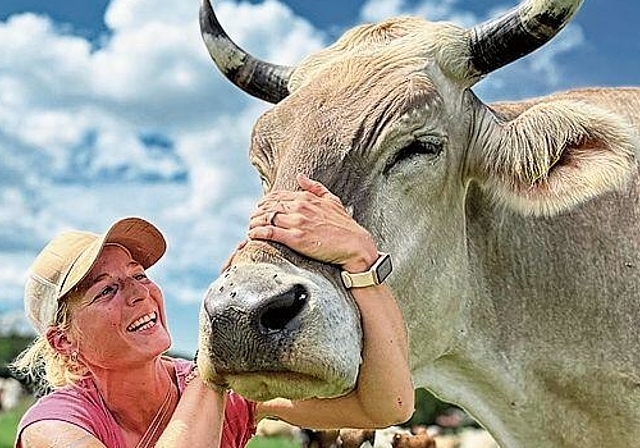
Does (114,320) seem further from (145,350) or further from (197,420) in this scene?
(197,420)

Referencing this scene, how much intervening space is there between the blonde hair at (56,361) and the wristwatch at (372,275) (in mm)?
1277

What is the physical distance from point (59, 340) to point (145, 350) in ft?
1.52

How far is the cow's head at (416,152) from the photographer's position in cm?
397

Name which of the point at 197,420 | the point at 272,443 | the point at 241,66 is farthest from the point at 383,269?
the point at 272,443

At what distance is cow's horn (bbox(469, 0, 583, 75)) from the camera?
5000 millimetres

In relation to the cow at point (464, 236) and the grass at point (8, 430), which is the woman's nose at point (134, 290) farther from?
the grass at point (8, 430)

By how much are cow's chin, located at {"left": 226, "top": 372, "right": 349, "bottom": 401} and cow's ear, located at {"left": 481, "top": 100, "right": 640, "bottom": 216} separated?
1.51m

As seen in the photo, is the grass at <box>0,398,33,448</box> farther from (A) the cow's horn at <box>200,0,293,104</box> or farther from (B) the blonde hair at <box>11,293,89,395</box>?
(B) the blonde hair at <box>11,293,89,395</box>

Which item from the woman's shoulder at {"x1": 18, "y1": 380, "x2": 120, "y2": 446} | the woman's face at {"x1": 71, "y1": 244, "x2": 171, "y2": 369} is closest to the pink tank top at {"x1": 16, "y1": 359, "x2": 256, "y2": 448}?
the woman's shoulder at {"x1": 18, "y1": 380, "x2": 120, "y2": 446}

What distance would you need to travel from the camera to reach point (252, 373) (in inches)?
149

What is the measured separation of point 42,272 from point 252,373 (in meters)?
1.29

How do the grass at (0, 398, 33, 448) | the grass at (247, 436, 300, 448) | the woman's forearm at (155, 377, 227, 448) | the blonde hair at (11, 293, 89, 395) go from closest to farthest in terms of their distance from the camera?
the woman's forearm at (155, 377, 227, 448), the blonde hair at (11, 293, 89, 395), the grass at (0, 398, 33, 448), the grass at (247, 436, 300, 448)

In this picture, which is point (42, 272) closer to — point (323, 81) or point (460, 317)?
point (323, 81)

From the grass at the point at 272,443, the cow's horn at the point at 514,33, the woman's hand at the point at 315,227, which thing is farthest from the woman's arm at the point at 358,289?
the grass at the point at 272,443
